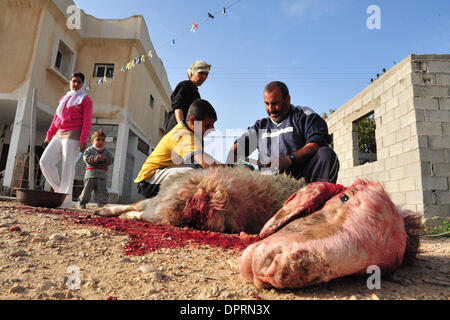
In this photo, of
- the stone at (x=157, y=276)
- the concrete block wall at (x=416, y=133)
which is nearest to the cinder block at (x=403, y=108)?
the concrete block wall at (x=416, y=133)

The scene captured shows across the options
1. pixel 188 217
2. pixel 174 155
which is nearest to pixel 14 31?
pixel 174 155

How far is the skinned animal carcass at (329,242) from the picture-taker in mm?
830

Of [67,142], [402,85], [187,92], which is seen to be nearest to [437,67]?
[402,85]

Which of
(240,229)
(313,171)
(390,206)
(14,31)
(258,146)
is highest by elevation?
(14,31)

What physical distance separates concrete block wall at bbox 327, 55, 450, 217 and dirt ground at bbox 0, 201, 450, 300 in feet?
14.4

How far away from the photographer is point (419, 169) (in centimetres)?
505

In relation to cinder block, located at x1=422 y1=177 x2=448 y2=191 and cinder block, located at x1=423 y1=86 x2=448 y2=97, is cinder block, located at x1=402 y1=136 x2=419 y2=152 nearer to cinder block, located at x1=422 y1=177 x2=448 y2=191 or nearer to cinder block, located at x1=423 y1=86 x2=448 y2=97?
cinder block, located at x1=422 y1=177 x2=448 y2=191

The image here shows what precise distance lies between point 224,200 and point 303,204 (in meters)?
0.65

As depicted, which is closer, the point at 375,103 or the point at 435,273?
the point at 435,273

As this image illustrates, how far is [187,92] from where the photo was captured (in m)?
3.91

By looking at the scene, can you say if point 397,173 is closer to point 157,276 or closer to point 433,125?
point 433,125

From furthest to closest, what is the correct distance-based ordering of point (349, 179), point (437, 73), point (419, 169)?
point (349, 179)
point (437, 73)
point (419, 169)

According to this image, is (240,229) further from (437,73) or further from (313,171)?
(437,73)

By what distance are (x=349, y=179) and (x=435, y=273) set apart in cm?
655
